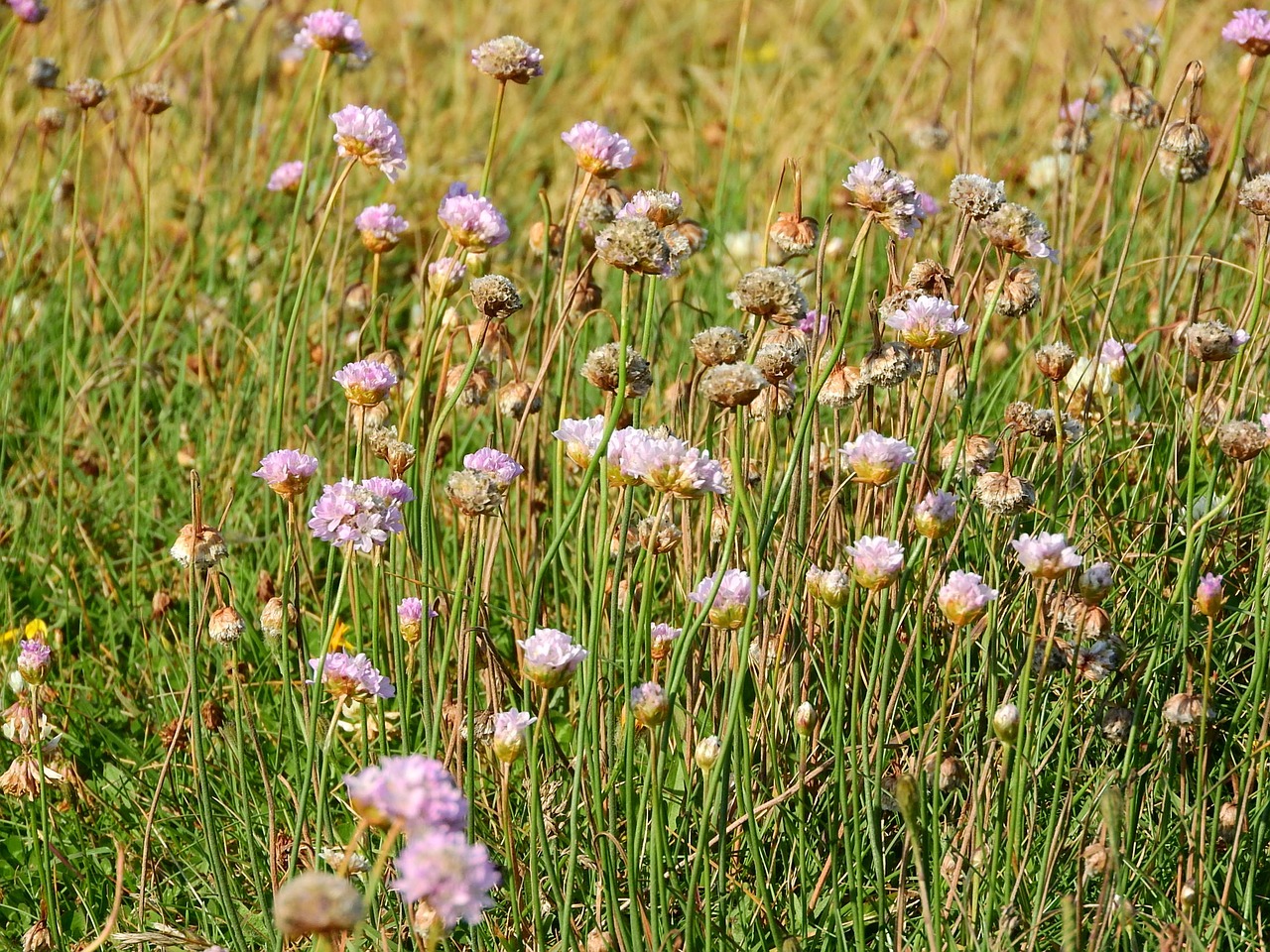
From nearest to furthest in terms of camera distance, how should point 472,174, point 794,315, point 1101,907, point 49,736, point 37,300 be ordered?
point 1101,907
point 794,315
point 49,736
point 37,300
point 472,174

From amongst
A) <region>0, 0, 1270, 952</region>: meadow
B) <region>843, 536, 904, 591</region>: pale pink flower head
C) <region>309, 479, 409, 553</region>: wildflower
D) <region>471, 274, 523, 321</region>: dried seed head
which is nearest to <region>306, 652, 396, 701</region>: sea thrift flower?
<region>0, 0, 1270, 952</region>: meadow

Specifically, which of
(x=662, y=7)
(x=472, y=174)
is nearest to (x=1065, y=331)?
(x=472, y=174)

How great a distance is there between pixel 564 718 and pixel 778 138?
2307 millimetres

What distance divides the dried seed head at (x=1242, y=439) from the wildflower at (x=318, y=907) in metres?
0.94

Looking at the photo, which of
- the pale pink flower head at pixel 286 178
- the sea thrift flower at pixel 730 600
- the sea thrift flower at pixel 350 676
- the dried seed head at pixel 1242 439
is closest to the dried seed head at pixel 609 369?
the sea thrift flower at pixel 730 600

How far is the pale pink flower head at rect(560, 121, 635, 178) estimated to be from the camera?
1.51 m

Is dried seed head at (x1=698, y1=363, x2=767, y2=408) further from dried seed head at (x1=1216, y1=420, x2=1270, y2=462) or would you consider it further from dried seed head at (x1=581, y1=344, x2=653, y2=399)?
dried seed head at (x1=1216, y1=420, x2=1270, y2=462)

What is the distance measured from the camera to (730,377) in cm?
118

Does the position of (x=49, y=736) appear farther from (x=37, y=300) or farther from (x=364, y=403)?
(x=37, y=300)

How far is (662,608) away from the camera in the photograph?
1.88 meters

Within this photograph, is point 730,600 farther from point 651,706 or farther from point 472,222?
point 472,222

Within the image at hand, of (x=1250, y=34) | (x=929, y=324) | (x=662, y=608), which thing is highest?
(x=1250, y=34)

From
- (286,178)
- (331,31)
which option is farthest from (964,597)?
(286,178)

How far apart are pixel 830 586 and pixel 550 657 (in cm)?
29
